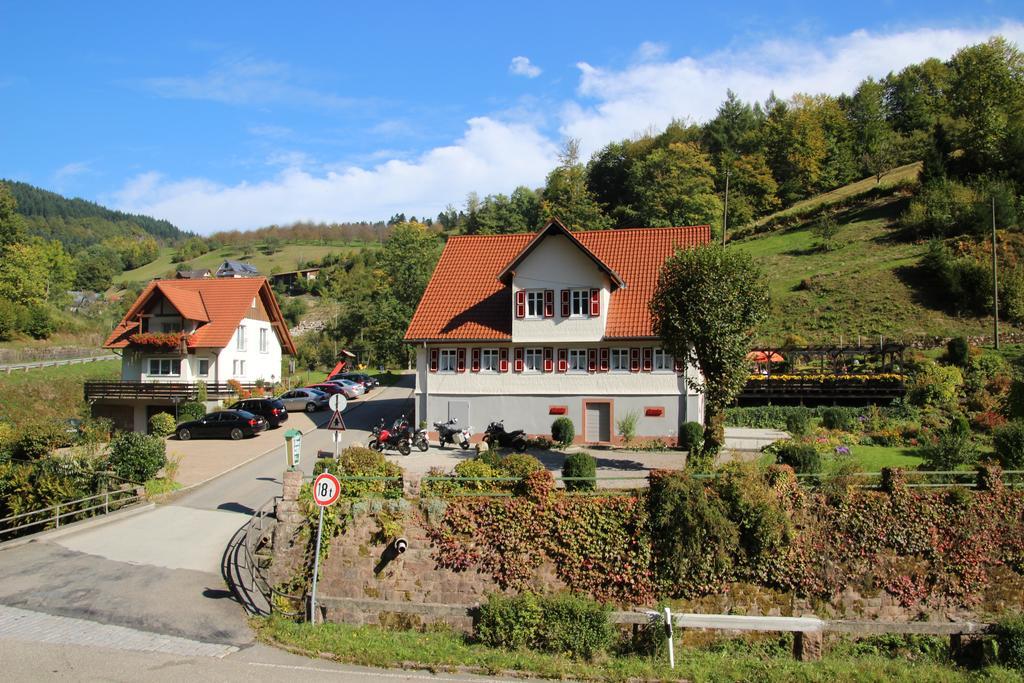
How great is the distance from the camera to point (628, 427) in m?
31.1

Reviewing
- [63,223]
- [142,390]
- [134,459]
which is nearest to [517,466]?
[134,459]

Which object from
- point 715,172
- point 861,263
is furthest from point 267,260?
point 861,263

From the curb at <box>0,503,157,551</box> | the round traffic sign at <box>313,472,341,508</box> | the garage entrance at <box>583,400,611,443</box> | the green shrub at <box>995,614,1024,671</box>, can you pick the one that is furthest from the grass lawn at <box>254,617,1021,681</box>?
the garage entrance at <box>583,400,611,443</box>

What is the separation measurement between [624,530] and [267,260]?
4872 inches

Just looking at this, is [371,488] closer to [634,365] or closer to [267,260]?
[634,365]

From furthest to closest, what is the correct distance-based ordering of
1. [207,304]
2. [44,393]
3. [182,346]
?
[44,393], [207,304], [182,346]

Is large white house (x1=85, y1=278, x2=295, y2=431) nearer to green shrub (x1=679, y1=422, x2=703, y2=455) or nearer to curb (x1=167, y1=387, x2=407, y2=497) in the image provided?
curb (x1=167, y1=387, x2=407, y2=497)

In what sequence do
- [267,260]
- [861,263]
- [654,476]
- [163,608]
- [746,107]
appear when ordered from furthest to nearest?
[267,260]
[746,107]
[861,263]
[654,476]
[163,608]

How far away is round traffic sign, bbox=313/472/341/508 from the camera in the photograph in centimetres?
1622

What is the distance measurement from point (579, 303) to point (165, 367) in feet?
85.3

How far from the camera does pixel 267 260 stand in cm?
12975

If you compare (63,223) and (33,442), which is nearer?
(33,442)

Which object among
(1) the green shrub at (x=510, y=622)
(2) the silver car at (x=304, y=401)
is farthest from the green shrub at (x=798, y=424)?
(2) the silver car at (x=304, y=401)

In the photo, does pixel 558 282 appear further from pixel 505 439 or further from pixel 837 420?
pixel 837 420
